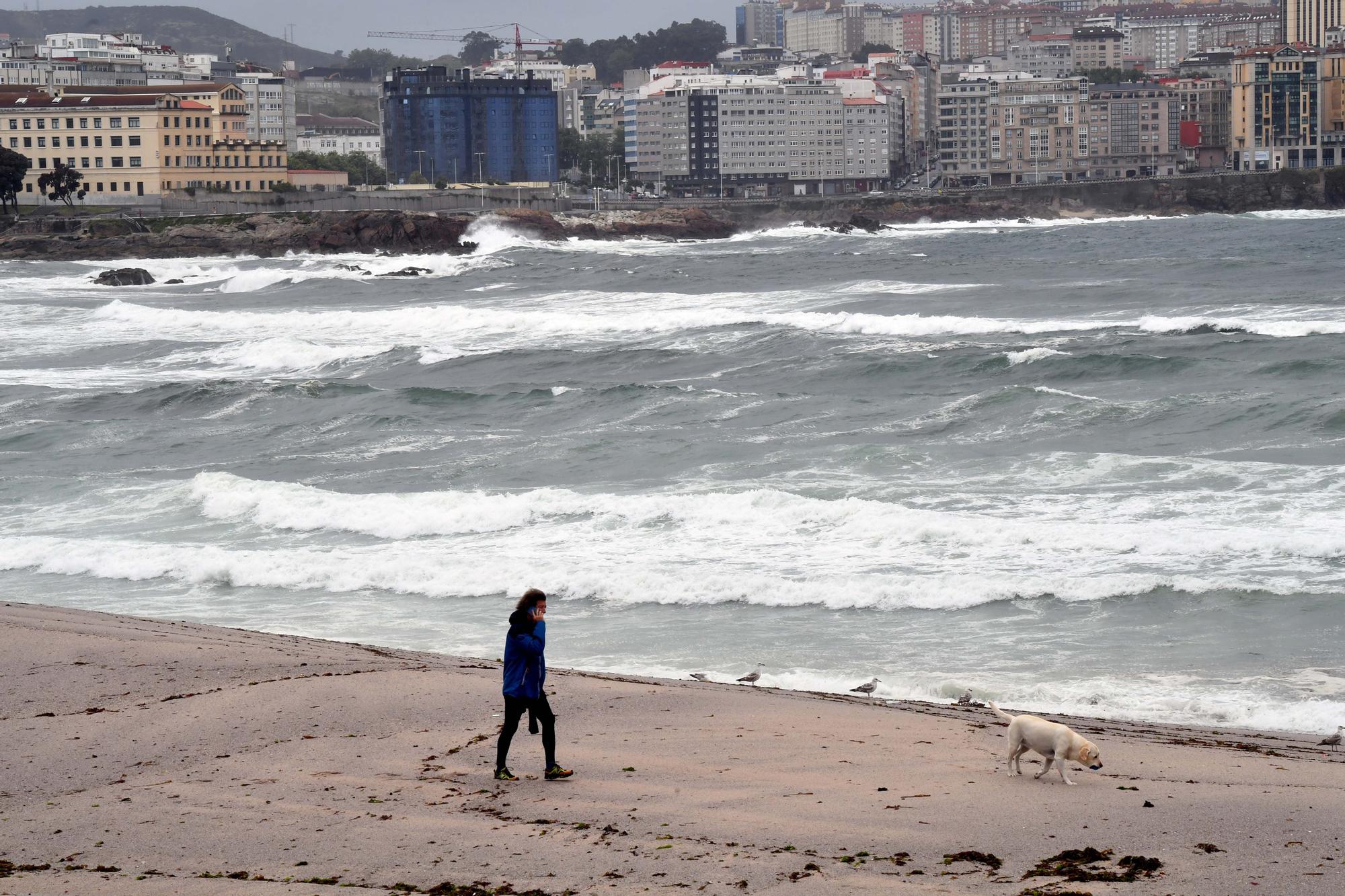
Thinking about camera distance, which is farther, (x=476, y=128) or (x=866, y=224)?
(x=476, y=128)

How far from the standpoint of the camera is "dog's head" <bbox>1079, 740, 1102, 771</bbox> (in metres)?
7.40

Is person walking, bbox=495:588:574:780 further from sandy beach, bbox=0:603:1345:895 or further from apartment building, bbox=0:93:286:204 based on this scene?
apartment building, bbox=0:93:286:204

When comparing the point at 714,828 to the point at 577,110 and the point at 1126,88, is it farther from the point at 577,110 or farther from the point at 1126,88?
the point at 577,110

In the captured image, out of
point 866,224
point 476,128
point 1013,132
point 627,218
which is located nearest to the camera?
point 627,218

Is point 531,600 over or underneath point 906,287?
underneath

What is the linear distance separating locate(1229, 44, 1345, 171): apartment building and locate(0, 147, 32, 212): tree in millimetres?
110003

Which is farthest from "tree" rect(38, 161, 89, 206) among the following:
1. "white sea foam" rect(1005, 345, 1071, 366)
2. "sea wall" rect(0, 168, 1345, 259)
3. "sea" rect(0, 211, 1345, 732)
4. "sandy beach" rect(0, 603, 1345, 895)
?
"sandy beach" rect(0, 603, 1345, 895)

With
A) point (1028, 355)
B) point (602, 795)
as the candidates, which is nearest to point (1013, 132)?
point (1028, 355)

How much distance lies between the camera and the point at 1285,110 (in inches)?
5576

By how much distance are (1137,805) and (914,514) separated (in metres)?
8.66

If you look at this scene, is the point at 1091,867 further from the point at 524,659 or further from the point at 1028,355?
the point at 1028,355

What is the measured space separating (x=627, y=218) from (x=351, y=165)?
4300 centimetres

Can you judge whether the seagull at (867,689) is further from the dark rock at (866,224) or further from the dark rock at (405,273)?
the dark rock at (866,224)

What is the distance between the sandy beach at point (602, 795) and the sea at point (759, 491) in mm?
1972
